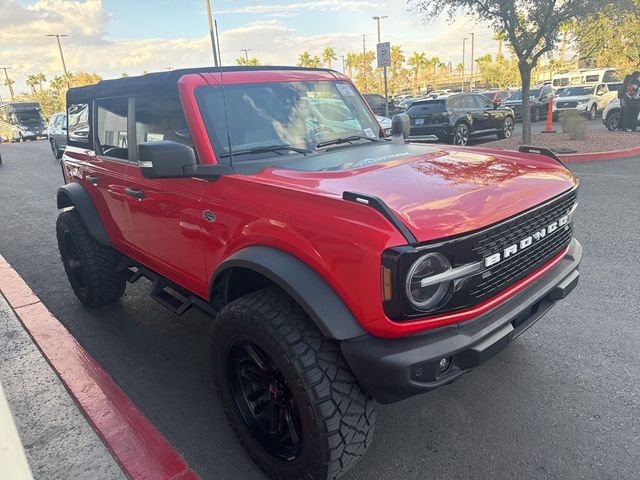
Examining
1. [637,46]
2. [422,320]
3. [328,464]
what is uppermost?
[637,46]

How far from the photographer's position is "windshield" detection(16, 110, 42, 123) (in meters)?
34.4

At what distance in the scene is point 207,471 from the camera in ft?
7.96

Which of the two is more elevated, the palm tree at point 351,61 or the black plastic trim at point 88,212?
the palm tree at point 351,61

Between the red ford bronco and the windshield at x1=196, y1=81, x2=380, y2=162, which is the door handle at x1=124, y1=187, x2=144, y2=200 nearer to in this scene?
the red ford bronco

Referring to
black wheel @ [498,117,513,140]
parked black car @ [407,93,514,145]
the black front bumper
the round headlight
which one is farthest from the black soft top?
black wheel @ [498,117,513,140]

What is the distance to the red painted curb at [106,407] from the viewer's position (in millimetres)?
2406

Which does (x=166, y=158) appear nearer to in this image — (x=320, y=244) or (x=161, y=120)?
(x=161, y=120)

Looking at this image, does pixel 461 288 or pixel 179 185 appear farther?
pixel 179 185

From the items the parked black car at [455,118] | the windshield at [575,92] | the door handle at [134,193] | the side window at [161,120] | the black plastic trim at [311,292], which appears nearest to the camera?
the black plastic trim at [311,292]

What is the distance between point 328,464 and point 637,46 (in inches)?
1171

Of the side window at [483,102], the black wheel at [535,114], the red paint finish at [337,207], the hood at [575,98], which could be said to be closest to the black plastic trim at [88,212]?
the red paint finish at [337,207]

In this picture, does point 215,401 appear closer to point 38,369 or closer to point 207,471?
point 207,471

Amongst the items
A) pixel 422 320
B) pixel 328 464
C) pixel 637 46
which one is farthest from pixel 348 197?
pixel 637 46

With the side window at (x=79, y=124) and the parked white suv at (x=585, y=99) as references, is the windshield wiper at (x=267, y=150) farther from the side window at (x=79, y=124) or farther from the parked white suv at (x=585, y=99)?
the parked white suv at (x=585, y=99)
